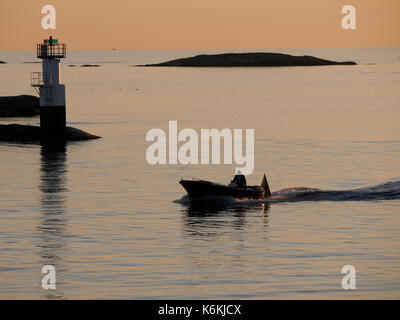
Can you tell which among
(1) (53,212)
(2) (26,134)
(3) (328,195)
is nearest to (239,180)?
(3) (328,195)

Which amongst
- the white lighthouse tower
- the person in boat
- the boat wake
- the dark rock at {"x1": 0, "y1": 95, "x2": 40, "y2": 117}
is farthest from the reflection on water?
the dark rock at {"x1": 0, "y1": 95, "x2": 40, "y2": 117}

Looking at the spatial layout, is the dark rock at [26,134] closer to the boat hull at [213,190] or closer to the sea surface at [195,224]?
the sea surface at [195,224]

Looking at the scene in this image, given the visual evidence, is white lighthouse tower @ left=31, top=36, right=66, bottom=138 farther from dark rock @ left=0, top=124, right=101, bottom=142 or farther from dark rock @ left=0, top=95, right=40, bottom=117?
dark rock @ left=0, top=95, right=40, bottom=117

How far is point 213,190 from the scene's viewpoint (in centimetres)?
6019

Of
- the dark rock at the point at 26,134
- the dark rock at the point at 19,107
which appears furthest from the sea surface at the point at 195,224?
the dark rock at the point at 19,107

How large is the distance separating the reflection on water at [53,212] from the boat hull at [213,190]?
8.93 meters

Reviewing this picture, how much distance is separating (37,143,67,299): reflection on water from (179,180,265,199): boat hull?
8.93 meters

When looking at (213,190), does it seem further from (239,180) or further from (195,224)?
(195,224)

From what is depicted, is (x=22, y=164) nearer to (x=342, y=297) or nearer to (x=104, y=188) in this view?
(x=104, y=188)

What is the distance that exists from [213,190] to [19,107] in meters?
87.2

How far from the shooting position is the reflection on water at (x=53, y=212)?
139ft

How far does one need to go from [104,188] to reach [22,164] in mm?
18358

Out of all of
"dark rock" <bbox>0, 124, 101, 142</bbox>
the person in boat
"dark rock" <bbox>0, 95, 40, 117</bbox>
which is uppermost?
"dark rock" <bbox>0, 95, 40, 117</bbox>

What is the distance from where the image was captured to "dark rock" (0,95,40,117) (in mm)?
139500
